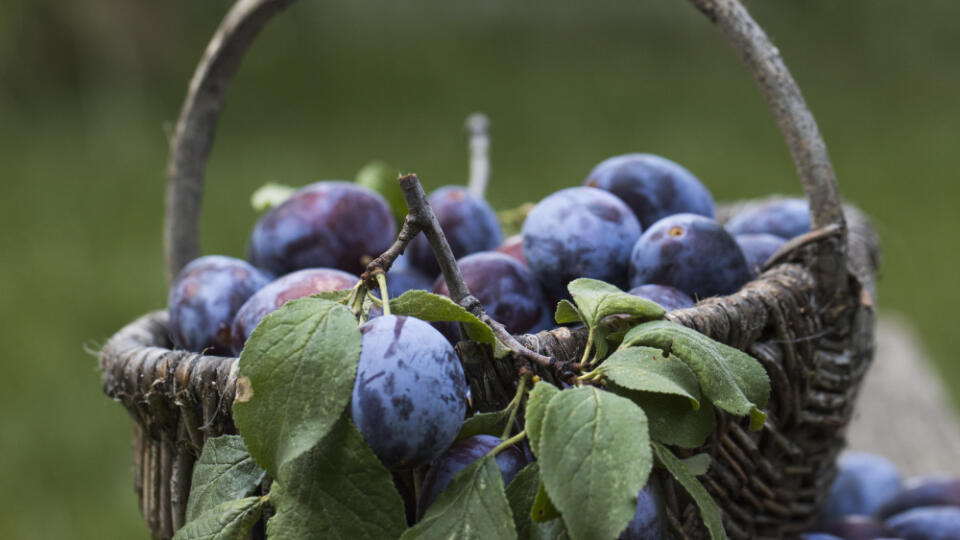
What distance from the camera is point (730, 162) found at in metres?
3.22

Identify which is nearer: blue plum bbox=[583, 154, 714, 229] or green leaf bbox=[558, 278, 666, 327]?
green leaf bbox=[558, 278, 666, 327]

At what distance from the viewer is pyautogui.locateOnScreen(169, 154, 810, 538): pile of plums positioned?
1.65 feet

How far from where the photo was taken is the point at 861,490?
101cm

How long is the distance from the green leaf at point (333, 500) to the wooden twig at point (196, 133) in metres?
0.52

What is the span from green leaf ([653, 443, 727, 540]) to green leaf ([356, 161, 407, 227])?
51cm

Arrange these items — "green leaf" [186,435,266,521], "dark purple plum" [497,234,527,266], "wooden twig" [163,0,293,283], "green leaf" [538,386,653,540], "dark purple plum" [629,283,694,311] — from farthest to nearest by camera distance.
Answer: "wooden twig" [163,0,293,283] < "dark purple plum" [497,234,527,266] < "dark purple plum" [629,283,694,311] < "green leaf" [186,435,266,521] < "green leaf" [538,386,653,540]

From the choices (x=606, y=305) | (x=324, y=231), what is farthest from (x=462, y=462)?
(x=324, y=231)

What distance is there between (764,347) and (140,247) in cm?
212

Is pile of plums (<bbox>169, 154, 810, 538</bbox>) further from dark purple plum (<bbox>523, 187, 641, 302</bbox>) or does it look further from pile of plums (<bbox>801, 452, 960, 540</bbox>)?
pile of plums (<bbox>801, 452, 960, 540</bbox>)

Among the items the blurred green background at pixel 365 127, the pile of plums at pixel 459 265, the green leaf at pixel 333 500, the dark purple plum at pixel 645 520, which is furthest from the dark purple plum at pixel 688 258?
the blurred green background at pixel 365 127

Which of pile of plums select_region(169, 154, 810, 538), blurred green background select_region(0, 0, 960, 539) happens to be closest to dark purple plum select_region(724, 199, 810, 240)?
pile of plums select_region(169, 154, 810, 538)

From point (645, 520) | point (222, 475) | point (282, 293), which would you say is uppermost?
point (282, 293)

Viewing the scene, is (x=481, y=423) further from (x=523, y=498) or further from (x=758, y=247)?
(x=758, y=247)

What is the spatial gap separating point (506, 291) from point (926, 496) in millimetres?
553
